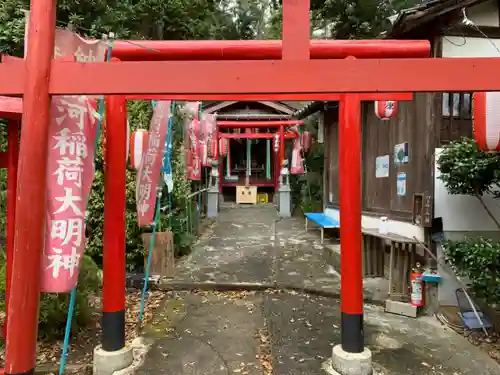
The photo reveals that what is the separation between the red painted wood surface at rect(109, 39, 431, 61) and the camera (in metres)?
3.96

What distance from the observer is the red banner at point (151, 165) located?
15.6 ft

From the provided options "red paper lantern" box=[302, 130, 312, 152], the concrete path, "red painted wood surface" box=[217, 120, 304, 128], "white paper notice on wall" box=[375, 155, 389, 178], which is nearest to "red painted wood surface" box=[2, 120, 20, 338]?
the concrete path

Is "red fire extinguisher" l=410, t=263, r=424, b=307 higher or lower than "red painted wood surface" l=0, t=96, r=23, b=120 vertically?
lower

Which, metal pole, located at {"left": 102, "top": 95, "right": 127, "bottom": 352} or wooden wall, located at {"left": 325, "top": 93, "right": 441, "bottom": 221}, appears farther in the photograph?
wooden wall, located at {"left": 325, "top": 93, "right": 441, "bottom": 221}

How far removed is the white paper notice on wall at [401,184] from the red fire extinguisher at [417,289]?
1508 mm

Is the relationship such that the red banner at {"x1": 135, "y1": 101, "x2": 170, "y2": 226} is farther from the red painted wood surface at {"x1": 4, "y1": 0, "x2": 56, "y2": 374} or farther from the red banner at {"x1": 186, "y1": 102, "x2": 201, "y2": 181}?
the red banner at {"x1": 186, "y1": 102, "x2": 201, "y2": 181}

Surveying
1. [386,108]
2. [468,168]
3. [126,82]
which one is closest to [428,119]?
[386,108]

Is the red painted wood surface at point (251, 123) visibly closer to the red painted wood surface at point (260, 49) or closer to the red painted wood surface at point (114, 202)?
the red painted wood surface at point (260, 49)

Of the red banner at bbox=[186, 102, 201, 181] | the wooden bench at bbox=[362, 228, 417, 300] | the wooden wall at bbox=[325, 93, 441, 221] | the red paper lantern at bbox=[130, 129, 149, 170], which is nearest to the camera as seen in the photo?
the red paper lantern at bbox=[130, 129, 149, 170]

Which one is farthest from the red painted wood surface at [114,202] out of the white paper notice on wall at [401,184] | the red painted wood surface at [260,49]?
the white paper notice on wall at [401,184]

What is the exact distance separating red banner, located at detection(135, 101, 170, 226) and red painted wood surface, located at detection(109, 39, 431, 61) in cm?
99

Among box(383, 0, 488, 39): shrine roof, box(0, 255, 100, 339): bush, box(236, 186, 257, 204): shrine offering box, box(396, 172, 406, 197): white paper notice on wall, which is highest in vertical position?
box(383, 0, 488, 39): shrine roof

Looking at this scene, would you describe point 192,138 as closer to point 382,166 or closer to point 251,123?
point 382,166

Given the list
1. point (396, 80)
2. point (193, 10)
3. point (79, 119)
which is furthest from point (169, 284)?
point (193, 10)
